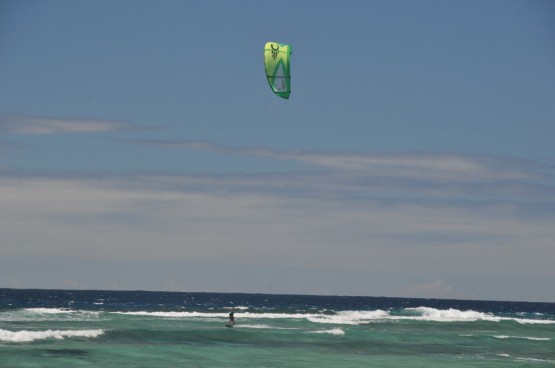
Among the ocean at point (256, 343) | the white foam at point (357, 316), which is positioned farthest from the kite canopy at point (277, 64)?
the white foam at point (357, 316)

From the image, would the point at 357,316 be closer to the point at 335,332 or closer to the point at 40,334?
the point at 335,332

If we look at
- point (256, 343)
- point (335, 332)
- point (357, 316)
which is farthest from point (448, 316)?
point (256, 343)

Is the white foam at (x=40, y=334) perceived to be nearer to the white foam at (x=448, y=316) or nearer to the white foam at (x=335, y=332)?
the white foam at (x=335, y=332)

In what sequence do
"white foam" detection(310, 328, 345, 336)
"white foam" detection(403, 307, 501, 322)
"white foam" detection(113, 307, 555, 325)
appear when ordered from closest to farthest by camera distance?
"white foam" detection(310, 328, 345, 336) → "white foam" detection(113, 307, 555, 325) → "white foam" detection(403, 307, 501, 322)

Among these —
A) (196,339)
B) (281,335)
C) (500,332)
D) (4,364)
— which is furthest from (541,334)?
(4,364)

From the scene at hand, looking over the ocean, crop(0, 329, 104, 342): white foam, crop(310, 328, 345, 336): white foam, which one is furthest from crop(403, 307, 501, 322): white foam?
crop(0, 329, 104, 342): white foam

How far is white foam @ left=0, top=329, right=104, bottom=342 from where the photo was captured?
3913 centimetres

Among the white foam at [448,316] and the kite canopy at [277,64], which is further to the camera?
the white foam at [448,316]

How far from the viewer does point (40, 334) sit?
4075 cm

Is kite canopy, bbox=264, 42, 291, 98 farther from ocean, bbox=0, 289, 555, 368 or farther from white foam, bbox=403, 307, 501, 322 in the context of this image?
white foam, bbox=403, 307, 501, 322

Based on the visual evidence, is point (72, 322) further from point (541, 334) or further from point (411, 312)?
point (411, 312)

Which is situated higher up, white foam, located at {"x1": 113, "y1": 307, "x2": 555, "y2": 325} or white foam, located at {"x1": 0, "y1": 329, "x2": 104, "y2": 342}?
white foam, located at {"x1": 113, "y1": 307, "x2": 555, "y2": 325}

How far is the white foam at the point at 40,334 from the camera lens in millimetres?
39128

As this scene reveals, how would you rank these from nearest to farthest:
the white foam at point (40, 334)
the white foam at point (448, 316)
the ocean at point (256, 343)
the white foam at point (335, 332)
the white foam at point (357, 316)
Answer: the ocean at point (256, 343)
the white foam at point (40, 334)
the white foam at point (335, 332)
the white foam at point (357, 316)
the white foam at point (448, 316)
